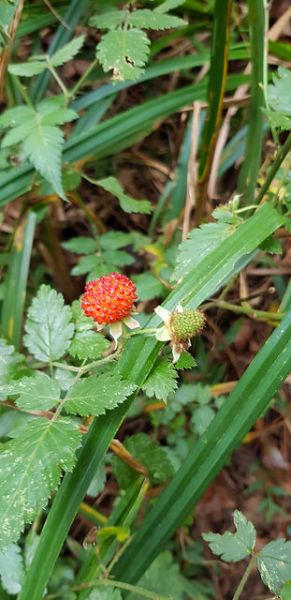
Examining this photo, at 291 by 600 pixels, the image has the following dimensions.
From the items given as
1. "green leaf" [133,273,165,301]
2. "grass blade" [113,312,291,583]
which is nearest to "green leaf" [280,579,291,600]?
"grass blade" [113,312,291,583]

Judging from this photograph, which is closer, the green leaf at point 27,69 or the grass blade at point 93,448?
the grass blade at point 93,448

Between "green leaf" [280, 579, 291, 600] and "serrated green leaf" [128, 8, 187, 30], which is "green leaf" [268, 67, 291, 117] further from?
"green leaf" [280, 579, 291, 600]

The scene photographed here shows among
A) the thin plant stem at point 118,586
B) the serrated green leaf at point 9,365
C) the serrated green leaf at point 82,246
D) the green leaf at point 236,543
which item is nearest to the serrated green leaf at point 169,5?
the serrated green leaf at point 82,246

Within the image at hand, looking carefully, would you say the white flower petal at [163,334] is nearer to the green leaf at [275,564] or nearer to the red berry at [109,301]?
the red berry at [109,301]

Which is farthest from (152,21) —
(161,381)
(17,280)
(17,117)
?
(161,381)

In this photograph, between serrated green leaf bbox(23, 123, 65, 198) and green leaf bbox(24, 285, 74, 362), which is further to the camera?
→ serrated green leaf bbox(23, 123, 65, 198)

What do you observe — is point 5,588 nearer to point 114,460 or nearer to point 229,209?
point 114,460
